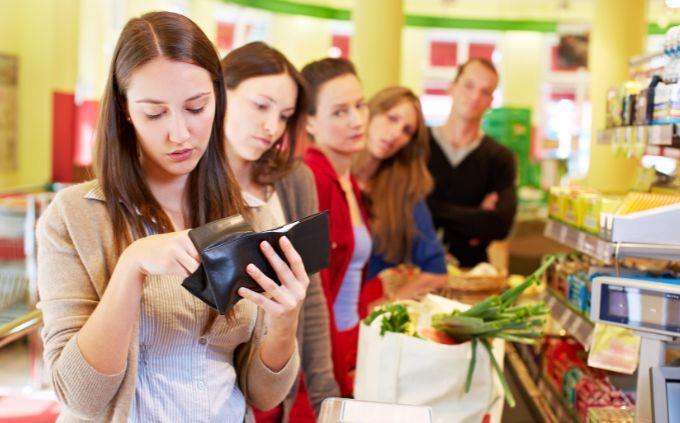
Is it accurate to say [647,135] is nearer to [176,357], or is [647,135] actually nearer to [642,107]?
[642,107]

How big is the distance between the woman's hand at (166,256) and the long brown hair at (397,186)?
2.31 meters

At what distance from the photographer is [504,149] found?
4.85 metres

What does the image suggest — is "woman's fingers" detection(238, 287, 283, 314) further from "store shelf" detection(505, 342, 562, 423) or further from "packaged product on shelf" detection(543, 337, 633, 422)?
"store shelf" detection(505, 342, 562, 423)

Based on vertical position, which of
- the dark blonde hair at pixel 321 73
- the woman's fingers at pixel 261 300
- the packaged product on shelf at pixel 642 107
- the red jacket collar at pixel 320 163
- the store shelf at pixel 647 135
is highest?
the dark blonde hair at pixel 321 73

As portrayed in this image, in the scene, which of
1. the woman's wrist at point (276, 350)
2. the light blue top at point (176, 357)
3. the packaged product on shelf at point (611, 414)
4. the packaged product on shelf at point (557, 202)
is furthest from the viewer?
the packaged product on shelf at point (557, 202)

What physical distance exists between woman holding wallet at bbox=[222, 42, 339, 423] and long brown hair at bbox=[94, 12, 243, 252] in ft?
2.24

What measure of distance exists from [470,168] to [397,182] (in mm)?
1028

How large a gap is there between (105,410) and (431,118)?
17429 millimetres

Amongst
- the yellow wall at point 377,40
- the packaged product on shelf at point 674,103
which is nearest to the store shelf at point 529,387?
the packaged product on shelf at point 674,103

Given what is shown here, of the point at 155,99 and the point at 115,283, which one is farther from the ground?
the point at 155,99

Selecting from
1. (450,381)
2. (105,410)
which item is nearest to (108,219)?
(105,410)

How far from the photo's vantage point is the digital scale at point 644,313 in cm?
183

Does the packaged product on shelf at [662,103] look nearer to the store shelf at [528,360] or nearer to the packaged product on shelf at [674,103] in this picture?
the packaged product on shelf at [674,103]

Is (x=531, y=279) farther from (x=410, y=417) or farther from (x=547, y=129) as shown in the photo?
(x=547, y=129)
